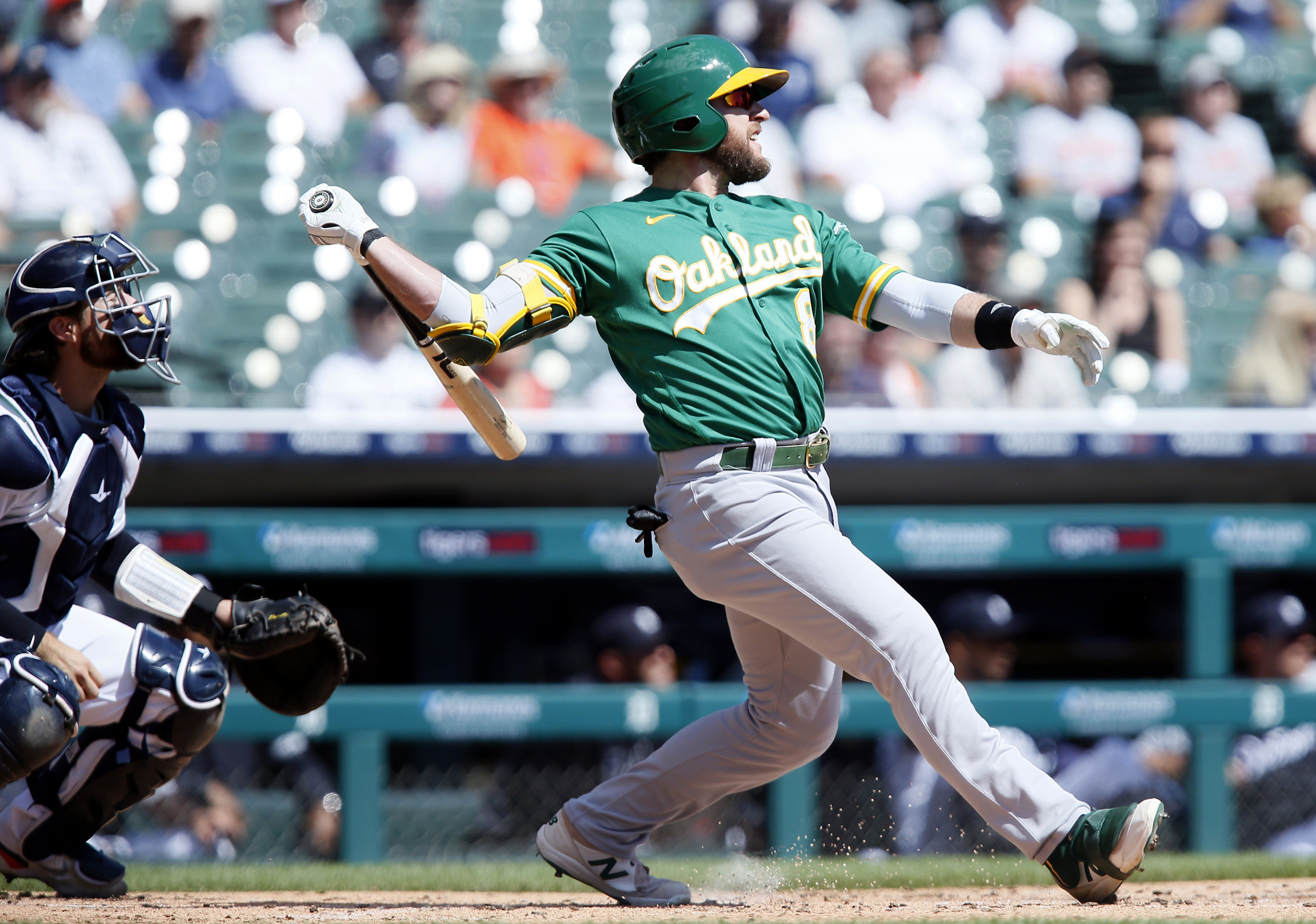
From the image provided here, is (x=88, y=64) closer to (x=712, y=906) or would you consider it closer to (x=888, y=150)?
→ (x=888, y=150)

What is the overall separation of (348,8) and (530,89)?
4.25 feet

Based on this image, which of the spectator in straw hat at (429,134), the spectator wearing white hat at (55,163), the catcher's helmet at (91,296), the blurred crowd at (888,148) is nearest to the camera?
the catcher's helmet at (91,296)

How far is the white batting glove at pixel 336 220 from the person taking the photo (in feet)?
8.66

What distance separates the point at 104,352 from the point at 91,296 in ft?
0.40

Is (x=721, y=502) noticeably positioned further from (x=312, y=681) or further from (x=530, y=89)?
(x=530, y=89)

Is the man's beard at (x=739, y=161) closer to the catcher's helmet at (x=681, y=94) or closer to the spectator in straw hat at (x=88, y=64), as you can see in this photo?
the catcher's helmet at (x=681, y=94)

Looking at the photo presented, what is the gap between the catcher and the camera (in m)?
2.88

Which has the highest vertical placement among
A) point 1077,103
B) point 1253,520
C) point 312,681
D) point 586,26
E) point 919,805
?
point 586,26

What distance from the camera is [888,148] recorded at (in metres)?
6.93

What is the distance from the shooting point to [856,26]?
7504 millimetres

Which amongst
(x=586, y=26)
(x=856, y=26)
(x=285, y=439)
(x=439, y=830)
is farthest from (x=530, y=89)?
(x=439, y=830)

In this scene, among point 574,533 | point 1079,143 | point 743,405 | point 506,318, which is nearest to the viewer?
point 506,318

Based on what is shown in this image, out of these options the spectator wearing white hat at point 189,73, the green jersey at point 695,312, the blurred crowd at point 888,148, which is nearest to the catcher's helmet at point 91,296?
the green jersey at point 695,312

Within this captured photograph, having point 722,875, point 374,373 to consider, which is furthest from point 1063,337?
point 374,373
